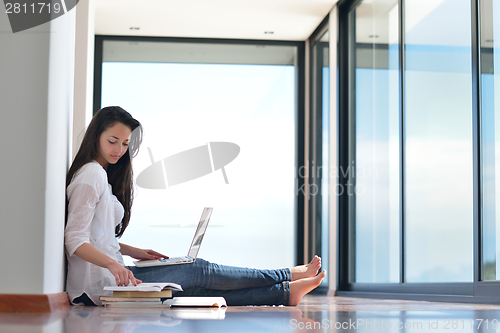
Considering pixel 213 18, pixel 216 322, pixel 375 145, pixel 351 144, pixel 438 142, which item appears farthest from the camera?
pixel 213 18

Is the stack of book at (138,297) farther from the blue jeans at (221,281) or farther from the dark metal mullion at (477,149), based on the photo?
the dark metal mullion at (477,149)

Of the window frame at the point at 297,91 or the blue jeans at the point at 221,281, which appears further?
the window frame at the point at 297,91

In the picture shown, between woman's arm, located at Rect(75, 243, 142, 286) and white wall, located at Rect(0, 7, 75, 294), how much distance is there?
0.43ft

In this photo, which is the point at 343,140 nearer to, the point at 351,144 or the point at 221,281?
the point at 351,144

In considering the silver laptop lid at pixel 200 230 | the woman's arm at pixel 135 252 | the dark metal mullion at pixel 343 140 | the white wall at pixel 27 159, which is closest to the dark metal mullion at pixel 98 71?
the dark metal mullion at pixel 343 140

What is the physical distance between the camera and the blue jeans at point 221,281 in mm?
1964

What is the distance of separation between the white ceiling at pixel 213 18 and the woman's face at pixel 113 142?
250cm

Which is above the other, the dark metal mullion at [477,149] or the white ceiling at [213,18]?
the white ceiling at [213,18]

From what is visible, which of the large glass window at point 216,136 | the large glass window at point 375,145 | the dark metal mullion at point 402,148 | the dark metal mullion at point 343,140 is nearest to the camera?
the dark metal mullion at point 402,148

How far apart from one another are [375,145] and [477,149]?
1.14 meters

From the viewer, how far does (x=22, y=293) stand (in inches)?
60.2

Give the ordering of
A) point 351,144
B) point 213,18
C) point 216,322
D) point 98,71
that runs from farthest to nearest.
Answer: point 98,71
point 213,18
point 351,144
point 216,322

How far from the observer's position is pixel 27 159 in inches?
61.8

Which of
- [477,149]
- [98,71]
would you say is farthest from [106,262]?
Result: [98,71]
